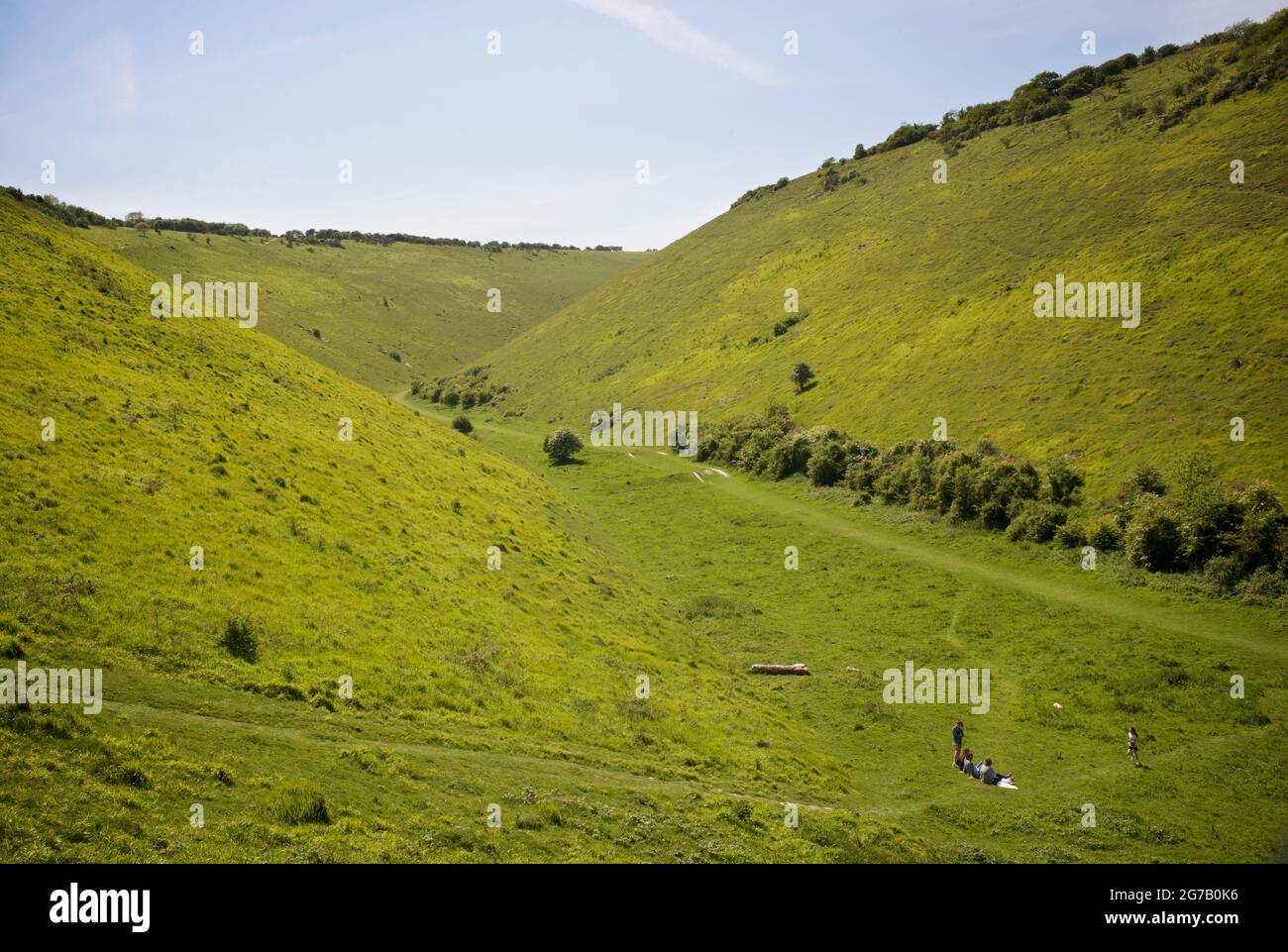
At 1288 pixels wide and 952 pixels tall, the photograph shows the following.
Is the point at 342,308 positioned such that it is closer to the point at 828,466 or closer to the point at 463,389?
the point at 463,389

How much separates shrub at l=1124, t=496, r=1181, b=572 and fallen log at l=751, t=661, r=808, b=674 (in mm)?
20563

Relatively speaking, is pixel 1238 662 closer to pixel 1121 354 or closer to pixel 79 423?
pixel 1121 354

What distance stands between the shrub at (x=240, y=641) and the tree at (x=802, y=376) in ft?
237

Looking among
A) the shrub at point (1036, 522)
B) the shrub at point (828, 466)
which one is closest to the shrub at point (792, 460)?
the shrub at point (828, 466)

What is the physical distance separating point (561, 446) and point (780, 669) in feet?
189

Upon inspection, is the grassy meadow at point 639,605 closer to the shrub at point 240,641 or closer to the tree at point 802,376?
the shrub at point 240,641

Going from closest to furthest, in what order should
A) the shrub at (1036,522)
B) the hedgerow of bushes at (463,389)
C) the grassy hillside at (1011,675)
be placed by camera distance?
the grassy hillside at (1011,675)
the shrub at (1036,522)
the hedgerow of bushes at (463,389)

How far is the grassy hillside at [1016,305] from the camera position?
53.8 metres

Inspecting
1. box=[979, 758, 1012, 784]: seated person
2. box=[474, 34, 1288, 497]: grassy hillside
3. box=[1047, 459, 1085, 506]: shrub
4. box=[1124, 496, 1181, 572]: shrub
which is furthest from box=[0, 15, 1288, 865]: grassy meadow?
box=[1124, 496, 1181, 572]: shrub

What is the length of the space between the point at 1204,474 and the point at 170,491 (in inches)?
2118

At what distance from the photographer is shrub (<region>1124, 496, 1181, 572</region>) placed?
40156 millimetres

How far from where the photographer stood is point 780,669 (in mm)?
37344

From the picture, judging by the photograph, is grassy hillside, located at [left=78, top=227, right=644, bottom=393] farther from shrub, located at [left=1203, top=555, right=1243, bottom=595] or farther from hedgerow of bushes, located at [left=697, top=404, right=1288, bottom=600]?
shrub, located at [left=1203, top=555, right=1243, bottom=595]
